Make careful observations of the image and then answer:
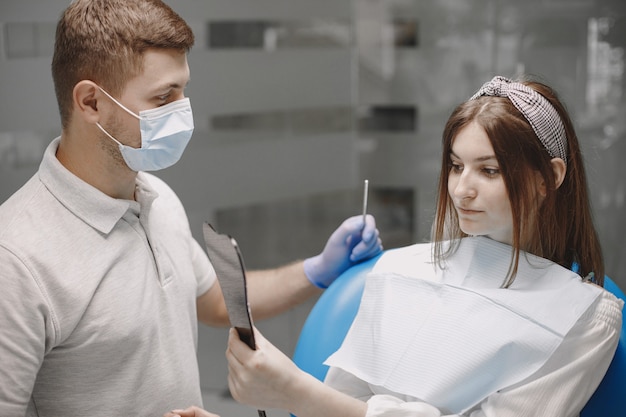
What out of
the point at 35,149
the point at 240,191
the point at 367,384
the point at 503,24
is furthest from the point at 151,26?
the point at 503,24

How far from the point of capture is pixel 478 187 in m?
Result: 1.37

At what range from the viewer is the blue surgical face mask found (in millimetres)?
1555

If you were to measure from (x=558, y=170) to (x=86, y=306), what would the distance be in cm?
90

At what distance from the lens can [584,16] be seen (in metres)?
2.86

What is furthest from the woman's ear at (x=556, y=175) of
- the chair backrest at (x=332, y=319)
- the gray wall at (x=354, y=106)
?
the gray wall at (x=354, y=106)

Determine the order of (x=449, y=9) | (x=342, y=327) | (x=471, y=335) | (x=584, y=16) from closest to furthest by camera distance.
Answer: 1. (x=471, y=335)
2. (x=342, y=327)
3. (x=584, y=16)
4. (x=449, y=9)

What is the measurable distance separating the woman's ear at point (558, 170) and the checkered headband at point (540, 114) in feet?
0.04

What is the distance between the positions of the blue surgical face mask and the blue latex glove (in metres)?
0.44

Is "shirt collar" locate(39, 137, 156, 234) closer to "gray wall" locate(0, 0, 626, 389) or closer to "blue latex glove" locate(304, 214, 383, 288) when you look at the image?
"blue latex glove" locate(304, 214, 383, 288)

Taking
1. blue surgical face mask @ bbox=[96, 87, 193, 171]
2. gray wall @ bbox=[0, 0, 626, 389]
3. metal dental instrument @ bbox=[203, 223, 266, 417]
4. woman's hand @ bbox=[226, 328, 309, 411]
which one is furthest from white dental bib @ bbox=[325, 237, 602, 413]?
gray wall @ bbox=[0, 0, 626, 389]

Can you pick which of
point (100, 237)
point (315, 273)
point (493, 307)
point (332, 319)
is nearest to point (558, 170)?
point (493, 307)

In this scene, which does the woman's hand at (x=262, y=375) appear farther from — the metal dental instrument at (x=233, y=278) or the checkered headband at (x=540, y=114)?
the checkered headband at (x=540, y=114)

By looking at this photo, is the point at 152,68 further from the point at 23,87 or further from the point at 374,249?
the point at 23,87

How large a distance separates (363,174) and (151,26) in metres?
1.85
